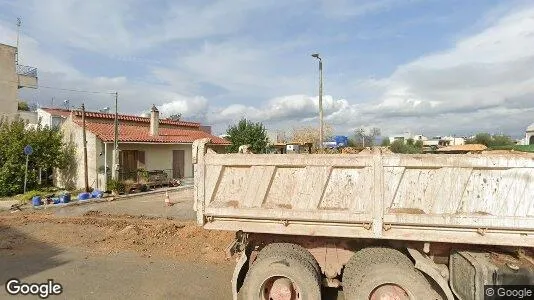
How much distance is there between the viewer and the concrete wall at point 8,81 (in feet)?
84.8

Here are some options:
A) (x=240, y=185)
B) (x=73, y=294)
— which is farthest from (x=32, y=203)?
(x=240, y=185)

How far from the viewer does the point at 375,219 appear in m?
3.87

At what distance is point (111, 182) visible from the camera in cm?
1859

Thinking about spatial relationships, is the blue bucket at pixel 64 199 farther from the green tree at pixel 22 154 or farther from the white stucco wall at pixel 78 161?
the green tree at pixel 22 154

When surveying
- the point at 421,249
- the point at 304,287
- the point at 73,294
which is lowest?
the point at 73,294

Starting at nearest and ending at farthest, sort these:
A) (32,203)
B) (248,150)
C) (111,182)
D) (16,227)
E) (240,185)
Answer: (240,185) < (248,150) < (16,227) < (32,203) < (111,182)

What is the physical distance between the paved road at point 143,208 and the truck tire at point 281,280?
768 cm

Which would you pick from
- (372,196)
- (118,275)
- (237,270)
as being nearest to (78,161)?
(118,275)

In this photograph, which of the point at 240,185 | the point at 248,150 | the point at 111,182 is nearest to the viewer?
the point at 240,185

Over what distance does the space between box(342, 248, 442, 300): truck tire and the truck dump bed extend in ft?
0.97

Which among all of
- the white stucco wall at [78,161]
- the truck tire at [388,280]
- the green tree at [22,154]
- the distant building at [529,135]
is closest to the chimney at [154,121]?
the white stucco wall at [78,161]

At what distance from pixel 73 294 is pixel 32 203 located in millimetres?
12680

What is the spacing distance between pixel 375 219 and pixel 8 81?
103 feet

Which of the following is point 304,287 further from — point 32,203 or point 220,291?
point 32,203
